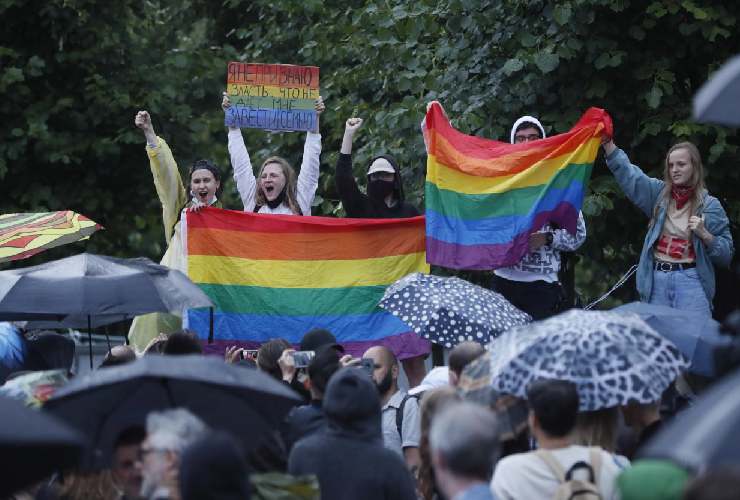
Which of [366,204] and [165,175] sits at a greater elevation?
[165,175]

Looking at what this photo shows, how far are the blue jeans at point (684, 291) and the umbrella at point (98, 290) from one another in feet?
9.68

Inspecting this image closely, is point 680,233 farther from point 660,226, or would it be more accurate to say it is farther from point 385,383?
point 385,383

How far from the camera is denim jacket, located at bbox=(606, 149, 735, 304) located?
31.5 ft

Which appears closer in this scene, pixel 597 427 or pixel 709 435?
pixel 709 435

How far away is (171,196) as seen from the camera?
11.2 m

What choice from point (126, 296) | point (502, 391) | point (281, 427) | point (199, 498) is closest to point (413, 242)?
point (126, 296)

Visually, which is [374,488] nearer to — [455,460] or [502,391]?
[502,391]

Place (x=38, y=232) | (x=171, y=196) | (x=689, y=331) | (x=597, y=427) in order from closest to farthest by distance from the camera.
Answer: (x=597, y=427) → (x=689, y=331) → (x=171, y=196) → (x=38, y=232)

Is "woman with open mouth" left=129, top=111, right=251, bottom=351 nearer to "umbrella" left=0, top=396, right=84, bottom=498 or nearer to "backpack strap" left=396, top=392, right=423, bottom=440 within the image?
"backpack strap" left=396, top=392, right=423, bottom=440

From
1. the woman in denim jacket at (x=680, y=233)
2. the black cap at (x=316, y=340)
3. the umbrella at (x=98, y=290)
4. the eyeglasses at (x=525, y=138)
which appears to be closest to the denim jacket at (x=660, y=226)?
the woman in denim jacket at (x=680, y=233)

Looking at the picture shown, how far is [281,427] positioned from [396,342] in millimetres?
3405

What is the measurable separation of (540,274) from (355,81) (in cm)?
508

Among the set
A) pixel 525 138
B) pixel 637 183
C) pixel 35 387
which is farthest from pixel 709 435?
pixel 525 138

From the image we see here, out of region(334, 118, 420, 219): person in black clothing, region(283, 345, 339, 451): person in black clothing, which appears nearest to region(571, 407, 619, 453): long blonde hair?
region(283, 345, 339, 451): person in black clothing
